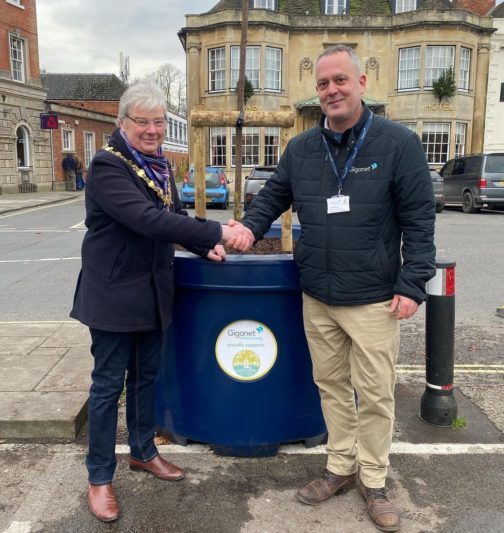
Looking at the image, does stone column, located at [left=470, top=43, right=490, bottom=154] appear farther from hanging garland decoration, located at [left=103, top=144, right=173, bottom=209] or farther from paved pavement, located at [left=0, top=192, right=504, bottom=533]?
hanging garland decoration, located at [left=103, top=144, right=173, bottom=209]

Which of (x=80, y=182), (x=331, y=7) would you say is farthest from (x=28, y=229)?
(x=331, y=7)

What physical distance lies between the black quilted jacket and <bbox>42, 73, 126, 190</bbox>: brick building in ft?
70.7

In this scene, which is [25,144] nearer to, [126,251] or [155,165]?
[155,165]

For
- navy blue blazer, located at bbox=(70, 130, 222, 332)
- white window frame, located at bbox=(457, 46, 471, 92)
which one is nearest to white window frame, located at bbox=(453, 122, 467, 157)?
white window frame, located at bbox=(457, 46, 471, 92)

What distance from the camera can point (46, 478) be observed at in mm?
2906

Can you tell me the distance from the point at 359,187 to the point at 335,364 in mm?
889

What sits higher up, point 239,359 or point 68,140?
point 68,140

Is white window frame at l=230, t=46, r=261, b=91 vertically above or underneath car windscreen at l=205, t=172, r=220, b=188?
above

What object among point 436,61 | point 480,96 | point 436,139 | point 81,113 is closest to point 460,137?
point 436,139

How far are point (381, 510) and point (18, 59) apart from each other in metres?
28.4

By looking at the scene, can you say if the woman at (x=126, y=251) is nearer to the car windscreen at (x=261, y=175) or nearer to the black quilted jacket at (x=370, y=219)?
A: the black quilted jacket at (x=370, y=219)

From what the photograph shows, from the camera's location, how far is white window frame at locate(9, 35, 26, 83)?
2558cm

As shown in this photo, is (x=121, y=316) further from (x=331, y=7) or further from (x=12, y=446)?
(x=331, y=7)

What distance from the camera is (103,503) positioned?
2578mm
